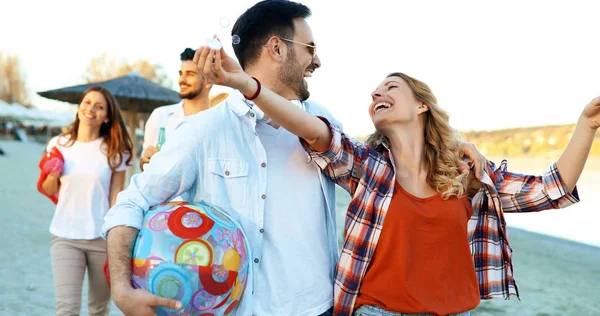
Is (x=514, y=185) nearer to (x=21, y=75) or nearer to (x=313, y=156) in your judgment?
(x=313, y=156)

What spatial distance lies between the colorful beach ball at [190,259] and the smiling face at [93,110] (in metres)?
2.60

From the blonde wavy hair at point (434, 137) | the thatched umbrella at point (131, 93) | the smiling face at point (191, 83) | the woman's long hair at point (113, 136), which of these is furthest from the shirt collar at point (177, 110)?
the thatched umbrella at point (131, 93)

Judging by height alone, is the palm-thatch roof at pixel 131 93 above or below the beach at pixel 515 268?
above

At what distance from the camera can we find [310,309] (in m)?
2.13

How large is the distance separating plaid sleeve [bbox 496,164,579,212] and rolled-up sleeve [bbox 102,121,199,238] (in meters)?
1.50

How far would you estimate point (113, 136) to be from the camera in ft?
14.0

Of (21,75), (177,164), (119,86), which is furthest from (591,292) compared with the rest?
(21,75)

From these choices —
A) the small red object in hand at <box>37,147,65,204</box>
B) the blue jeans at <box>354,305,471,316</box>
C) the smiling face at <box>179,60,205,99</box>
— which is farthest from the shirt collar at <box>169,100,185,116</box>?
the blue jeans at <box>354,305,471,316</box>

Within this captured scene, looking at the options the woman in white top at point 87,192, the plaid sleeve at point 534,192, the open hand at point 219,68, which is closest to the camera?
the open hand at point 219,68

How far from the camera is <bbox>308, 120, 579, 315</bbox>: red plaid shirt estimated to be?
2219 millimetres

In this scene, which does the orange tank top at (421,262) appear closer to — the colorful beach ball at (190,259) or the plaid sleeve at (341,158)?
the plaid sleeve at (341,158)

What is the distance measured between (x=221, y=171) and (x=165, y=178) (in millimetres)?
226

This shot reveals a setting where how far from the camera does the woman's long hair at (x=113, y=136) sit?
4.18 metres

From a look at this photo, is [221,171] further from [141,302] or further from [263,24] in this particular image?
[263,24]
